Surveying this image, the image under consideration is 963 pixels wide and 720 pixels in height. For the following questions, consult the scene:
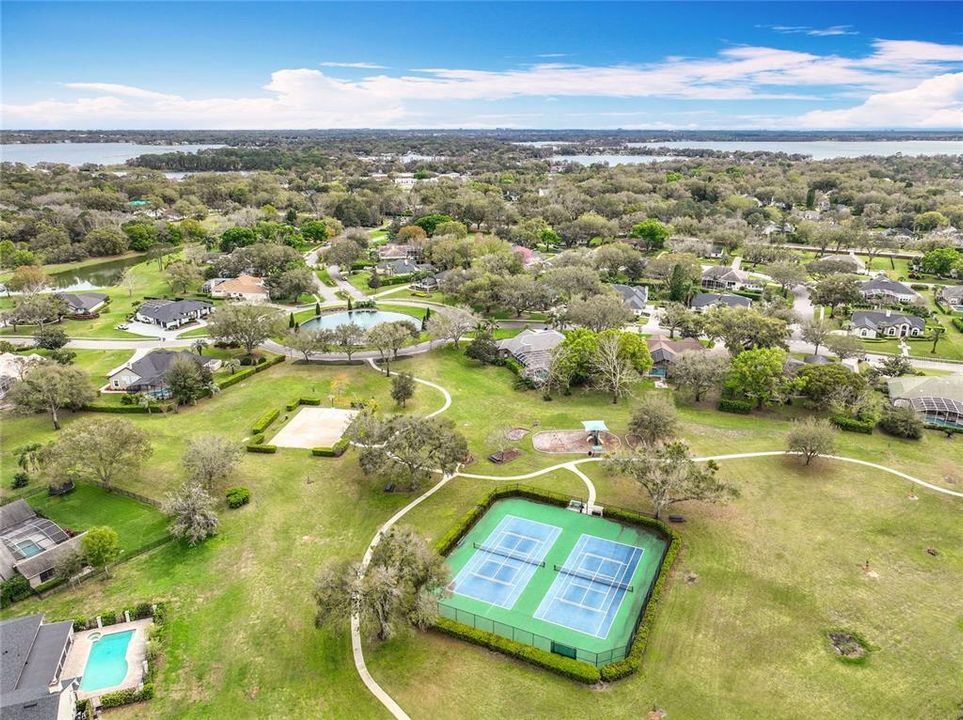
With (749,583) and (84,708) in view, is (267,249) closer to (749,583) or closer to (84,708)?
(84,708)

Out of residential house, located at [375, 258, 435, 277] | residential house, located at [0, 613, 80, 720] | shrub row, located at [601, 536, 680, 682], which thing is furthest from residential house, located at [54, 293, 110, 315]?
shrub row, located at [601, 536, 680, 682]

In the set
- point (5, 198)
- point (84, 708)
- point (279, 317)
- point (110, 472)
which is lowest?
point (84, 708)

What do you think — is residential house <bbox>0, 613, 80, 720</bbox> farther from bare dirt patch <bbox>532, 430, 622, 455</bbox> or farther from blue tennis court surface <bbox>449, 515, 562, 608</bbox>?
bare dirt patch <bbox>532, 430, 622, 455</bbox>

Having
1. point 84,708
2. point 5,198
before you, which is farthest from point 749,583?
point 5,198

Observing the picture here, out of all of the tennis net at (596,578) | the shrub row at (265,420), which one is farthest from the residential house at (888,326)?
the shrub row at (265,420)

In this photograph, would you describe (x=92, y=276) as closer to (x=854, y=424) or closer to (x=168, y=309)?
(x=168, y=309)

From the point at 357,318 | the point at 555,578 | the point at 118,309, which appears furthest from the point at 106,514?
the point at 118,309

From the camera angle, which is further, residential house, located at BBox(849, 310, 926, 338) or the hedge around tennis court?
residential house, located at BBox(849, 310, 926, 338)
